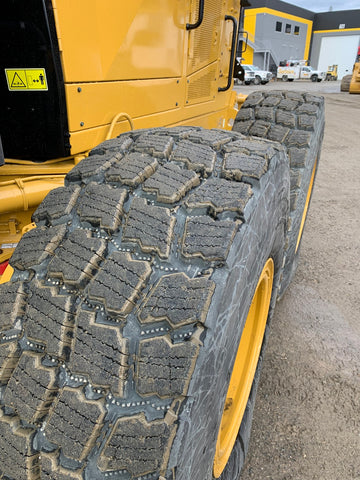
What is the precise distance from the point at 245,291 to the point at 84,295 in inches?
18.5

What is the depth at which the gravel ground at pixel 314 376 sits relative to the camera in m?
1.78

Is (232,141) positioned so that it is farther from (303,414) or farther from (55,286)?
(303,414)

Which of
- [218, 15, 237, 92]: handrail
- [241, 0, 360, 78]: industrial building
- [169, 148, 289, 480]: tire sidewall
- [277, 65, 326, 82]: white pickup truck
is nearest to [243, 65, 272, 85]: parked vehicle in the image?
[277, 65, 326, 82]: white pickup truck

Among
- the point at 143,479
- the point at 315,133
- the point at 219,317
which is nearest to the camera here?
the point at 143,479

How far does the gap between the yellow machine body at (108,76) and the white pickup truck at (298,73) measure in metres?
34.7

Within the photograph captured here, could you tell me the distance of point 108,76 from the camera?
6.36ft

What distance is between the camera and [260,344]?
1.85 m

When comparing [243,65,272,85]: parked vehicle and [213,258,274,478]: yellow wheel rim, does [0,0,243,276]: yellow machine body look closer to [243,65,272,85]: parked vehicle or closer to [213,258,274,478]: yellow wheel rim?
[213,258,274,478]: yellow wheel rim

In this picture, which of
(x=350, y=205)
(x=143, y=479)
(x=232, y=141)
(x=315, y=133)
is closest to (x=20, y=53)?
(x=232, y=141)

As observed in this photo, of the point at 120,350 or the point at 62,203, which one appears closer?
the point at 120,350

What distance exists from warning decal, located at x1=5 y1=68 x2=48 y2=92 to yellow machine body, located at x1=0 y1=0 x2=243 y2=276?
0.31ft

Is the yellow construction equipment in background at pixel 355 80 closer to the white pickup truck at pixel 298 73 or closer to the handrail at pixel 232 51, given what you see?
the white pickup truck at pixel 298 73

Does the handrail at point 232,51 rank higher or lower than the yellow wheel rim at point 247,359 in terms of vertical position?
higher

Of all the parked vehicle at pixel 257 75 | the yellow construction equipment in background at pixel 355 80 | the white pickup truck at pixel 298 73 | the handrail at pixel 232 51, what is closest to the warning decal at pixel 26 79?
the handrail at pixel 232 51
